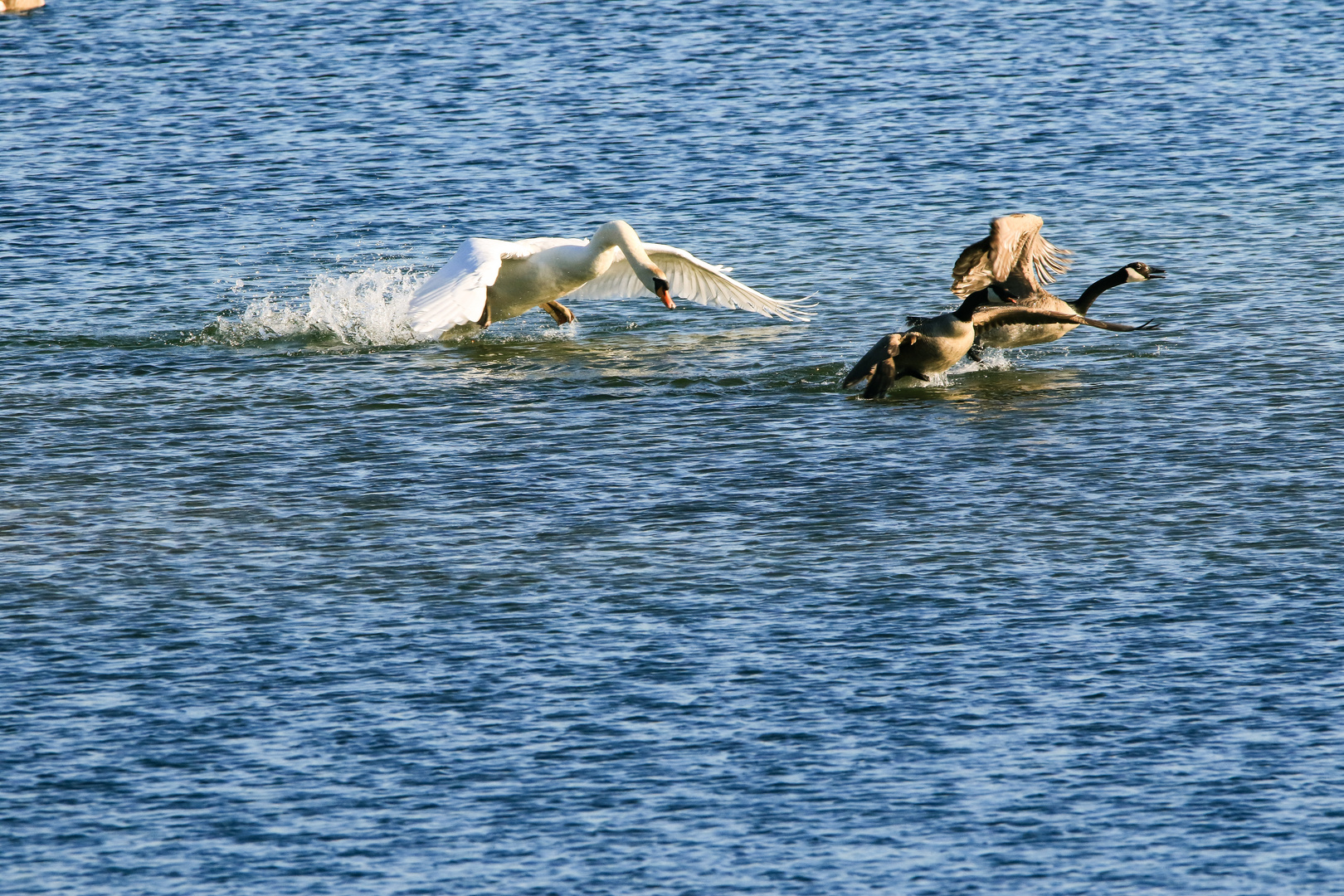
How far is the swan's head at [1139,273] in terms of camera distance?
15.2 metres

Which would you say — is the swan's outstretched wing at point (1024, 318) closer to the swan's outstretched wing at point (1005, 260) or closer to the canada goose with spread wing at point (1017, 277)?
the canada goose with spread wing at point (1017, 277)

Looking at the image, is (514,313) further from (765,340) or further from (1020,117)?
(1020,117)

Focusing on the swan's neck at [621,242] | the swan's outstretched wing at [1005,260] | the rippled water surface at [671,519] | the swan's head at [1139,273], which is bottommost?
the rippled water surface at [671,519]

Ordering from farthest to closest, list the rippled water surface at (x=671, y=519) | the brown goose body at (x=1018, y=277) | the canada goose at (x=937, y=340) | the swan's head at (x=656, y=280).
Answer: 1. the swan's head at (x=656, y=280)
2. the brown goose body at (x=1018, y=277)
3. the canada goose at (x=937, y=340)
4. the rippled water surface at (x=671, y=519)

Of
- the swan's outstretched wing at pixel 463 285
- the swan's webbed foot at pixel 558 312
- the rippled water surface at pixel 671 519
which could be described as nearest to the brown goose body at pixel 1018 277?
the rippled water surface at pixel 671 519

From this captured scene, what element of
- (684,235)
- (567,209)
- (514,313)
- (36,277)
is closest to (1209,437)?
(514,313)

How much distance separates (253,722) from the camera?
877 cm

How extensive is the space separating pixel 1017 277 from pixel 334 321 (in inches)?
216

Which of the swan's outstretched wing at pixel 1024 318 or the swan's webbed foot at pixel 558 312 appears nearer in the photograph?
the swan's outstretched wing at pixel 1024 318

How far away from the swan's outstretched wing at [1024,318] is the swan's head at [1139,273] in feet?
2.48

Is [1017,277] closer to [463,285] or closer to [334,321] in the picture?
[463,285]

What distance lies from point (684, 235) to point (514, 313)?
10.4 feet

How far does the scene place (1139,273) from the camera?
50.3 ft

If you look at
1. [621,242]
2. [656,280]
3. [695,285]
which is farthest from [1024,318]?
[621,242]
